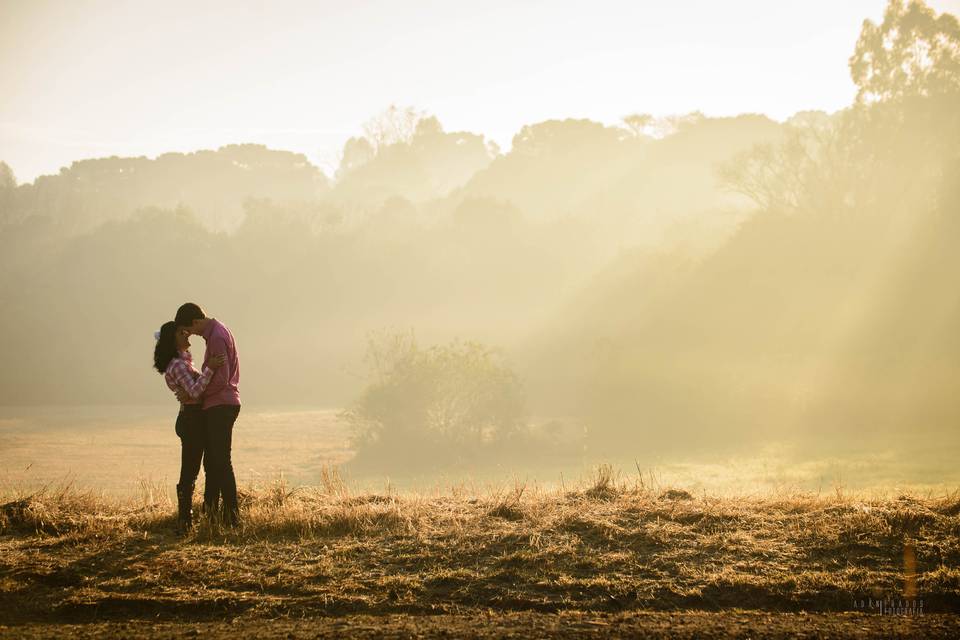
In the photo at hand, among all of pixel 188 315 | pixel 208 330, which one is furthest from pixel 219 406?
pixel 188 315

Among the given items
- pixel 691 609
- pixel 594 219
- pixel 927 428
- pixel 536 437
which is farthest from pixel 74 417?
pixel 691 609

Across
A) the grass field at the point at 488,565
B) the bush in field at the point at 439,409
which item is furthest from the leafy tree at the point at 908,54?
the grass field at the point at 488,565

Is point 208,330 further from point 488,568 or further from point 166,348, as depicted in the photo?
point 488,568

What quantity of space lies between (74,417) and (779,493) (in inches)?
2296

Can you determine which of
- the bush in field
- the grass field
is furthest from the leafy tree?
the grass field

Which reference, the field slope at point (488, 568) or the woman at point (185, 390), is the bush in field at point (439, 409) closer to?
the field slope at point (488, 568)

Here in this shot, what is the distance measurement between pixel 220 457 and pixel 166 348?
1.17 m

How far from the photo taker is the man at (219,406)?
723 centimetres

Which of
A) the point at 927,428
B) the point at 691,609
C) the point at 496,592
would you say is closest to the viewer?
the point at 691,609

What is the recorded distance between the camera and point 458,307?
255 feet

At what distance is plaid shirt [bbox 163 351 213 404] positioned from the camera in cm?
709

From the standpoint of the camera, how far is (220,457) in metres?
7.32

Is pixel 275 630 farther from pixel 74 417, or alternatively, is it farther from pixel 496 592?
pixel 74 417

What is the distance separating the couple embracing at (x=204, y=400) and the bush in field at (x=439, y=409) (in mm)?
37252
